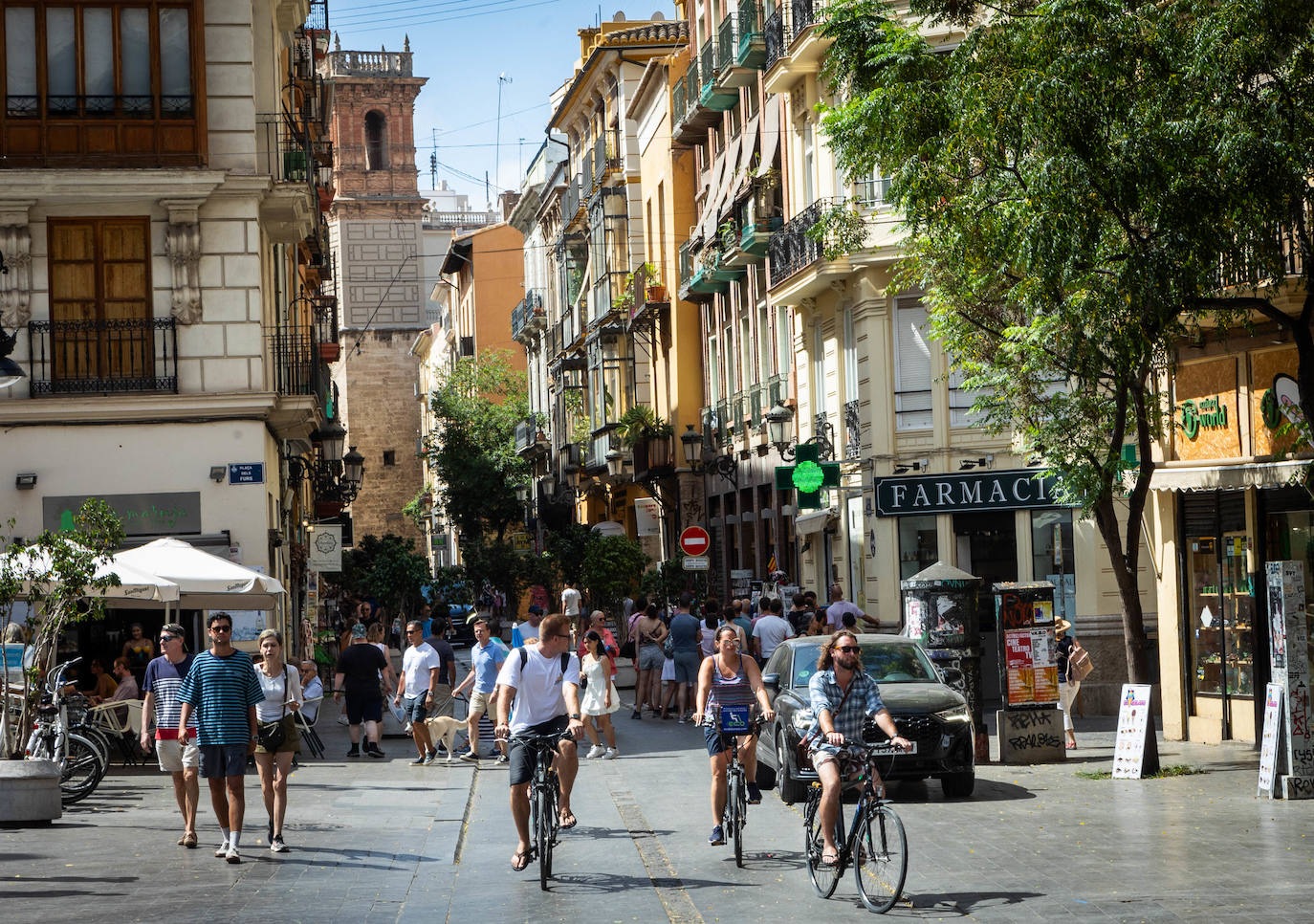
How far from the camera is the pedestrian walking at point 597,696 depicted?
21.4m

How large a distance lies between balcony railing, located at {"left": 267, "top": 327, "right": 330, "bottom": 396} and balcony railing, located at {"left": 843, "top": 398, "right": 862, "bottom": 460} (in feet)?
28.5

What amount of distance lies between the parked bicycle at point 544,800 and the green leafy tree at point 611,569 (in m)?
26.0

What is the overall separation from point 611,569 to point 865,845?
28.2 meters

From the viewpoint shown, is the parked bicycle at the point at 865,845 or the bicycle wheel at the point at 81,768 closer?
the parked bicycle at the point at 865,845

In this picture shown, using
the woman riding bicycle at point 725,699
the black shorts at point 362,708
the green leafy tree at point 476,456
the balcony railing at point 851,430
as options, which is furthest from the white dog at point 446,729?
the green leafy tree at point 476,456

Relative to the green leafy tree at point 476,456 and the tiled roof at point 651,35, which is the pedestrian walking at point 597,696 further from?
the green leafy tree at point 476,456

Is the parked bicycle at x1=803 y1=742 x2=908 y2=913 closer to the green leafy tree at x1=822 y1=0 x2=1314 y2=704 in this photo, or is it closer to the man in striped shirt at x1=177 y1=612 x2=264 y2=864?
the man in striped shirt at x1=177 y1=612 x2=264 y2=864

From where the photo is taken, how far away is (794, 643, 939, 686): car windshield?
56.3ft

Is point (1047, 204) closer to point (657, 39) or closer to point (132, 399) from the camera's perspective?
point (132, 399)

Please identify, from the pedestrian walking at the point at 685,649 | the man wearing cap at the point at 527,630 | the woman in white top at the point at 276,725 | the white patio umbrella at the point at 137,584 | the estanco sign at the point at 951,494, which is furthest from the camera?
the estanco sign at the point at 951,494

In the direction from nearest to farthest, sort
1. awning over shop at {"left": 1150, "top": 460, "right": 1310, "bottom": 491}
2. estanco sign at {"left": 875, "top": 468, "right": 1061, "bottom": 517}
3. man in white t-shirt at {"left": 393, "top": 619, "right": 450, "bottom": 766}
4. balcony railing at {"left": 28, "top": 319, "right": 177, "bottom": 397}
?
1. awning over shop at {"left": 1150, "top": 460, "right": 1310, "bottom": 491}
2. man in white t-shirt at {"left": 393, "top": 619, "right": 450, "bottom": 766}
3. balcony railing at {"left": 28, "top": 319, "right": 177, "bottom": 397}
4. estanco sign at {"left": 875, "top": 468, "right": 1061, "bottom": 517}

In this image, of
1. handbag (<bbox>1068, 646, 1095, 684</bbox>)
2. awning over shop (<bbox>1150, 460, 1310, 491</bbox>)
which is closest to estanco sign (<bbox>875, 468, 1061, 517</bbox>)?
awning over shop (<bbox>1150, 460, 1310, 491</bbox>)

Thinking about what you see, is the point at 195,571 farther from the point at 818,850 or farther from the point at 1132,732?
the point at 818,850

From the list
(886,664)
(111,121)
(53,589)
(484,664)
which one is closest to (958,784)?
(886,664)
